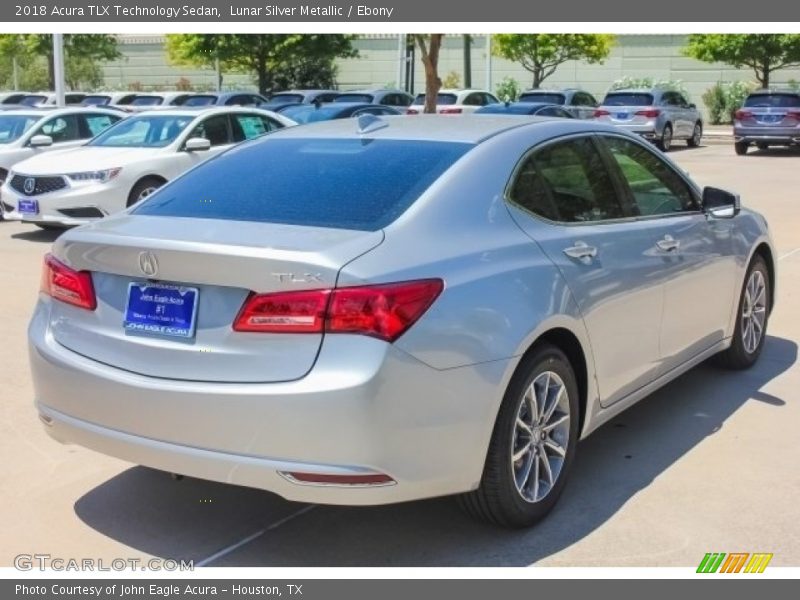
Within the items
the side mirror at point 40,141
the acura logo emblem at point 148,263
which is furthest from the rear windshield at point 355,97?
the acura logo emblem at point 148,263

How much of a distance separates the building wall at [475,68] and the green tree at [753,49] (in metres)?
5.50

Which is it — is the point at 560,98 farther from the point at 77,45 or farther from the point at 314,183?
the point at 314,183

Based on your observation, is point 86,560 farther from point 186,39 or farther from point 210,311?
point 186,39

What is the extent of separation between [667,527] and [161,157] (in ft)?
30.7

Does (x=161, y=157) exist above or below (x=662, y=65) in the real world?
below

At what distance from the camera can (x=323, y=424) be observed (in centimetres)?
337

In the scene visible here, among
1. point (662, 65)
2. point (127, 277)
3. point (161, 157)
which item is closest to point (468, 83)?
point (662, 65)

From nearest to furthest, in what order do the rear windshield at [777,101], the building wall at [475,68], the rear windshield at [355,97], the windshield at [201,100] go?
1. the rear windshield at [777,101]
2. the rear windshield at [355,97]
3. the windshield at [201,100]
4. the building wall at [475,68]

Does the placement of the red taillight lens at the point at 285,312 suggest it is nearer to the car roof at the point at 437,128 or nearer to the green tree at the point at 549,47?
the car roof at the point at 437,128

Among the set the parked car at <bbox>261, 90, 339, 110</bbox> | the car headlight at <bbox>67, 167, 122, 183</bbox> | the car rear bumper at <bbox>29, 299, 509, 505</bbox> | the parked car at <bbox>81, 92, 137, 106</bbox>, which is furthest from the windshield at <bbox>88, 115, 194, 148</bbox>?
the parked car at <bbox>81, 92, 137, 106</bbox>

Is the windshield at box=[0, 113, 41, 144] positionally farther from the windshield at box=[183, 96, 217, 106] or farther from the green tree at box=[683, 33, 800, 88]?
the green tree at box=[683, 33, 800, 88]

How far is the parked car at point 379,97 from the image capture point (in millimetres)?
26312

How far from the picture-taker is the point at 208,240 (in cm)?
362

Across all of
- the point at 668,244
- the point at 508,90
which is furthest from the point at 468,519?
the point at 508,90
